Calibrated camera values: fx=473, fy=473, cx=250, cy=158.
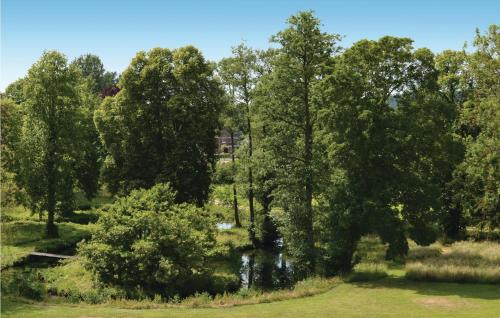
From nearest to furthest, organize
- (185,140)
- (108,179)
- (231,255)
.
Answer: (231,255), (185,140), (108,179)

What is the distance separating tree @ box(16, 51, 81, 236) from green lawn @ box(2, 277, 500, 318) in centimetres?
2196

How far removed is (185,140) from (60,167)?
13.4m

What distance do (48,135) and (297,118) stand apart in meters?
24.6

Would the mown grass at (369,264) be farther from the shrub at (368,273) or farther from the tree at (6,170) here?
the tree at (6,170)

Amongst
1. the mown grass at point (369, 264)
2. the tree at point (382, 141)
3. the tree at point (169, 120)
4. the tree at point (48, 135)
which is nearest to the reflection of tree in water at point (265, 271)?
the mown grass at point (369, 264)

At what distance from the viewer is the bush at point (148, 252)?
28.2 m

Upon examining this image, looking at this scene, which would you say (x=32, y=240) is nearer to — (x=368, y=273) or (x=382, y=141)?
(x=368, y=273)

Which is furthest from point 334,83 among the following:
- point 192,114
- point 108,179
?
point 108,179

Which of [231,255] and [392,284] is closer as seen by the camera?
[392,284]

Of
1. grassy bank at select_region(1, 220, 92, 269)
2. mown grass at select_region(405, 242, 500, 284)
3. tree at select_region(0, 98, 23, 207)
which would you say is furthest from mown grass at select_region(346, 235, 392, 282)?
grassy bank at select_region(1, 220, 92, 269)

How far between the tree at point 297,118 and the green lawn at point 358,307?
6.92 m

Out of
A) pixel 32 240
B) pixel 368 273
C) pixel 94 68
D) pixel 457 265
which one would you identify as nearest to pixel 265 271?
pixel 368 273

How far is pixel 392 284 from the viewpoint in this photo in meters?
27.0

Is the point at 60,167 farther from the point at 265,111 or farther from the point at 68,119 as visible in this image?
the point at 265,111
